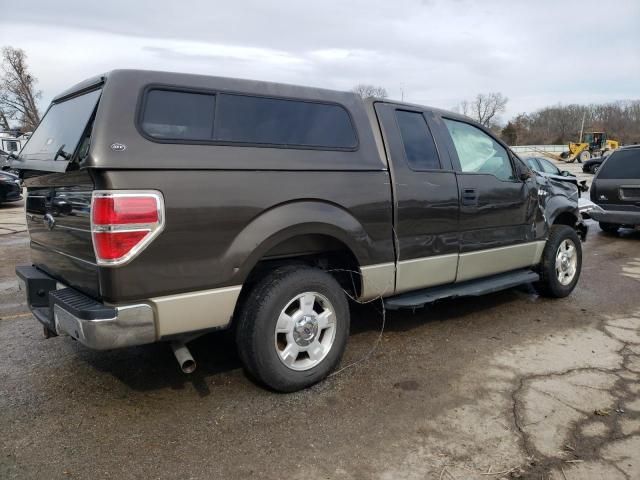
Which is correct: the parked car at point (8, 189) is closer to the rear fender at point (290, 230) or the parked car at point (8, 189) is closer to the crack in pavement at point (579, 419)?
the rear fender at point (290, 230)

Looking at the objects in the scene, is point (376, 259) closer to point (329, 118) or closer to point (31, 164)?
point (329, 118)

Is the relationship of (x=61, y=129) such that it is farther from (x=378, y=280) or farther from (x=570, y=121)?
(x=570, y=121)

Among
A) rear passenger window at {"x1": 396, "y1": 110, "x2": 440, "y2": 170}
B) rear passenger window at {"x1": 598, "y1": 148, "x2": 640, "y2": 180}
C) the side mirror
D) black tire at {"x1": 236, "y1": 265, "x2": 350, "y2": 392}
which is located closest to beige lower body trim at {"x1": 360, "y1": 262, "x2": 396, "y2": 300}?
black tire at {"x1": 236, "y1": 265, "x2": 350, "y2": 392}

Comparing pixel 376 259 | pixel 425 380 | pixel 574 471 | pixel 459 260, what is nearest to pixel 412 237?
pixel 376 259

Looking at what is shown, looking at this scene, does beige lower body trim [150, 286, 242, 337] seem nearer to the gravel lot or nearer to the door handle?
the gravel lot

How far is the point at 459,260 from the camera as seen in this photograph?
4414 millimetres

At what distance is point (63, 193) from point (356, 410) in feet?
7.31

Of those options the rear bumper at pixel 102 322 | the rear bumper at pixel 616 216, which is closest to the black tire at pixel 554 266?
the rear bumper at pixel 102 322

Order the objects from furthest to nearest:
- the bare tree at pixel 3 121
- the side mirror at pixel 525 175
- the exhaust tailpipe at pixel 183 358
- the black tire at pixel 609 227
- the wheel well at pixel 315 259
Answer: the bare tree at pixel 3 121 → the black tire at pixel 609 227 → the side mirror at pixel 525 175 → the wheel well at pixel 315 259 → the exhaust tailpipe at pixel 183 358

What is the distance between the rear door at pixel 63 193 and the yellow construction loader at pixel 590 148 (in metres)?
47.1

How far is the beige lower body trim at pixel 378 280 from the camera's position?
3.75 metres

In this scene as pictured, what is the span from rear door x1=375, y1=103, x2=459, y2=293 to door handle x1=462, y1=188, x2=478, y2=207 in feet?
0.39

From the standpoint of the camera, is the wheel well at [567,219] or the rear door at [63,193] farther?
the wheel well at [567,219]

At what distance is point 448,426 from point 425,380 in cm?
60
